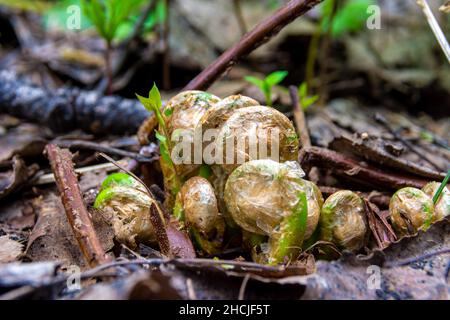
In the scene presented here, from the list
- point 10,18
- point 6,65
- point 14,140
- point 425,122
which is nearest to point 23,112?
point 14,140

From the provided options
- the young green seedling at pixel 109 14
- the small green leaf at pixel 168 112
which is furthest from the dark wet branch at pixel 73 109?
the small green leaf at pixel 168 112

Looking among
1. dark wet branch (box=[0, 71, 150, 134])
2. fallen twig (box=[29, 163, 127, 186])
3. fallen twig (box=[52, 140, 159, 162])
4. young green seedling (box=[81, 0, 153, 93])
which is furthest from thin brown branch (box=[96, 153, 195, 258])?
young green seedling (box=[81, 0, 153, 93])

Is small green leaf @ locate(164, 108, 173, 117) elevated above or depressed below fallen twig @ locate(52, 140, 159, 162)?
above

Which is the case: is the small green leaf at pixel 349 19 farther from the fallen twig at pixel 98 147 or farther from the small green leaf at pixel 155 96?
the small green leaf at pixel 155 96

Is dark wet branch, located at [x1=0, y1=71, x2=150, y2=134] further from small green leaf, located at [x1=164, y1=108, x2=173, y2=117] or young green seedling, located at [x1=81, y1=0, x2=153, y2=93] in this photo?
small green leaf, located at [x1=164, y1=108, x2=173, y2=117]

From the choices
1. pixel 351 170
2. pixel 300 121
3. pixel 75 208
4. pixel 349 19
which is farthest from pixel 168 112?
pixel 349 19
